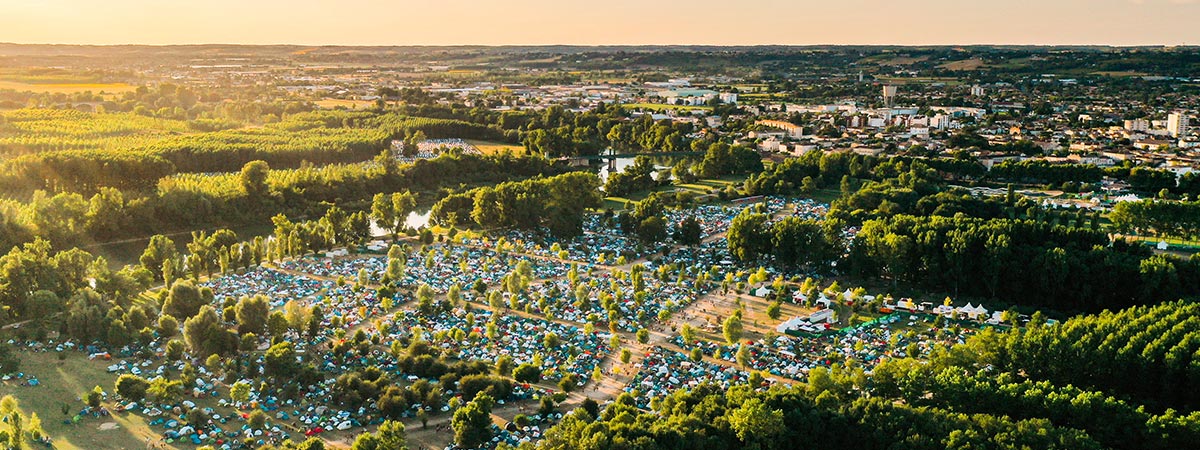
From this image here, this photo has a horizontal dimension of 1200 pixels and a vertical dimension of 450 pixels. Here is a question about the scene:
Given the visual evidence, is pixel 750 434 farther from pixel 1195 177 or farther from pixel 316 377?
pixel 1195 177

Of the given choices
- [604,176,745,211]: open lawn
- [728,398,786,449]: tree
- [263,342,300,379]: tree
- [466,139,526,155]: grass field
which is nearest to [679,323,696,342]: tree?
[728,398,786,449]: tree

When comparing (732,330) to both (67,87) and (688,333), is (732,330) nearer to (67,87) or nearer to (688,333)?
(688,333)

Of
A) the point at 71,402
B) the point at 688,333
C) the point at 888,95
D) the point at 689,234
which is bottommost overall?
the point at 71,402

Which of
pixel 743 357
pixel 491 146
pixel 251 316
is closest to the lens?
pixel 743 357

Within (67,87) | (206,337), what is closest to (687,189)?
(206,337)

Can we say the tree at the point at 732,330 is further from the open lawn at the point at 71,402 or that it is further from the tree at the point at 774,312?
the open lawn at the point at 71,402

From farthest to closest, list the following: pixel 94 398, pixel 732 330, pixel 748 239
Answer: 1. pixel 748 239
2. pixel 732 330
3. pixel 94 398

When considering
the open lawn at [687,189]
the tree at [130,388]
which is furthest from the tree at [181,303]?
the open lawn at [687,189]
